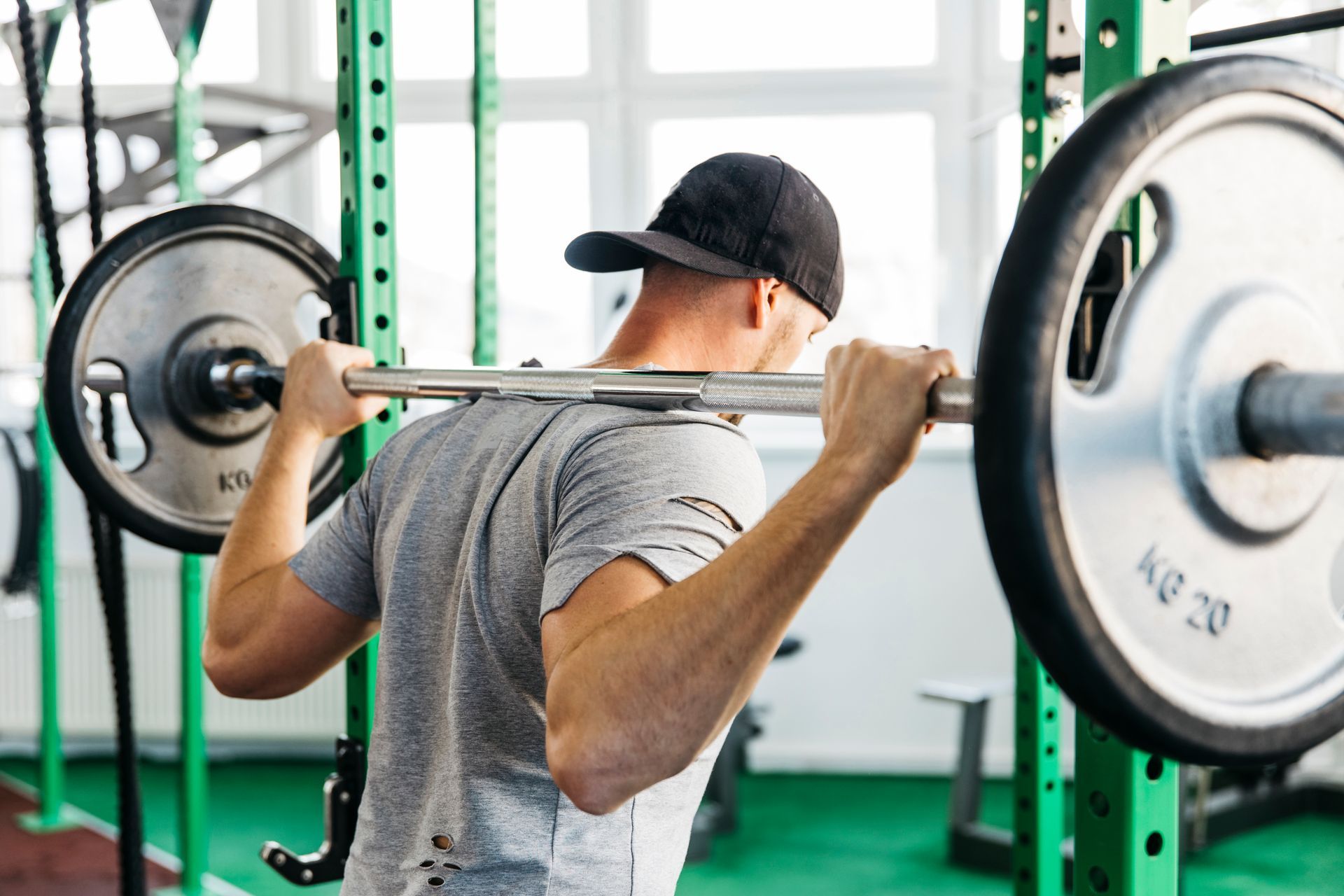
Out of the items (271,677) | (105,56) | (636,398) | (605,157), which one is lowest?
(271,677)

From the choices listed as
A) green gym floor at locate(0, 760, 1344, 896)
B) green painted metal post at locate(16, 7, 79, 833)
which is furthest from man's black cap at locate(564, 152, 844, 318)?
green painted metal post at locate(16, 7, 79, 833)

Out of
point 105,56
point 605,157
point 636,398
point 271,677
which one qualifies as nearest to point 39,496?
A: point 105,56

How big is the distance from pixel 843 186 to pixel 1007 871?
2.52 metres

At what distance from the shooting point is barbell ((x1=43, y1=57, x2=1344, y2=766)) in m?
0.66

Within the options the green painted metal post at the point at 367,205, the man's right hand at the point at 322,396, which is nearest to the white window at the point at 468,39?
the green painted metal post at the point at 367,205

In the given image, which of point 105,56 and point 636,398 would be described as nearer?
point 636,398

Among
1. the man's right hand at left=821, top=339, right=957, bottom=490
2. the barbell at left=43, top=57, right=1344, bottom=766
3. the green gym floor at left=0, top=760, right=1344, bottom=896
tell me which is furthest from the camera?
the green gym floor at left=0, top=760, right=1344, bottom=896

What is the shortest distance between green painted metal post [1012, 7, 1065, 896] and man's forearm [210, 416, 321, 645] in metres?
1.12

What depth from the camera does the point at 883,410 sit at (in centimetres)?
81

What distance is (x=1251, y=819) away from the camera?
3842mm

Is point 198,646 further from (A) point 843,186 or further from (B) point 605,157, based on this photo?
(A) point 843,186

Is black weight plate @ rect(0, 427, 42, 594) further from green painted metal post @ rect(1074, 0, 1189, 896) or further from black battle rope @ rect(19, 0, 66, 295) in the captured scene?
green painted metal post @ rect(1074, 0, 1189, 896)

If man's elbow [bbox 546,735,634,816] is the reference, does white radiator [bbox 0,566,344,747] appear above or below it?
below

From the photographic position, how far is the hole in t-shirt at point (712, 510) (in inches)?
36.4
